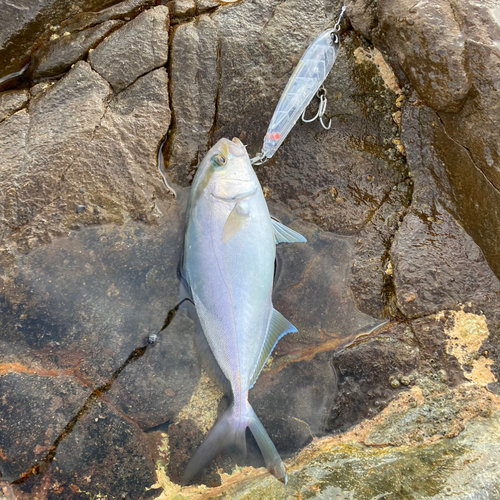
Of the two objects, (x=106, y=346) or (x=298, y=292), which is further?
(x=298, y=292)

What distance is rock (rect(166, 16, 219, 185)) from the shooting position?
299 cm

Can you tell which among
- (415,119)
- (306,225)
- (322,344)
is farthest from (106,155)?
(415,119)

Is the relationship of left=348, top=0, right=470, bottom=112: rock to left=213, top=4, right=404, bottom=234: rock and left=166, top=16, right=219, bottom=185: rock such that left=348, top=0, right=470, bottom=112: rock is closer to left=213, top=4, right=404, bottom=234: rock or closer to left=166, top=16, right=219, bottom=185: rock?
left=213, top=4, right=404, bottom=234: rock

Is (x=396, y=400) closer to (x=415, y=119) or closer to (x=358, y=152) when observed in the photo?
(x=358, y=152)

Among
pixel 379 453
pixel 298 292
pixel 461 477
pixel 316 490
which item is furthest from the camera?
pixel 298 292

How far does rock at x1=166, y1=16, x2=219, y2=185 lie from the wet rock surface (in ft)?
0.05

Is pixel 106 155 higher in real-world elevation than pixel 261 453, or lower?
higher

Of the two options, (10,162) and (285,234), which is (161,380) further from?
(10,162)

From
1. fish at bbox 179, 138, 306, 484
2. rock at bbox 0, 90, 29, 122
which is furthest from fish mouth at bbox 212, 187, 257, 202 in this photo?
rock at bbox 0, 90, 29, 122

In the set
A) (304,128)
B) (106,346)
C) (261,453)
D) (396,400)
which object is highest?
(304,128)

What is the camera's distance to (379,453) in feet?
8.45

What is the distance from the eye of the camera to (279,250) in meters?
2.96

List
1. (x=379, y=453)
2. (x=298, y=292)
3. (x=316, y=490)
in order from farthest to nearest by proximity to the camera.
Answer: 1. (x=298, y=292)
2. (x=379, y=453)
3. (x=316, y=490)

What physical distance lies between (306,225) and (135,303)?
1.33 m
